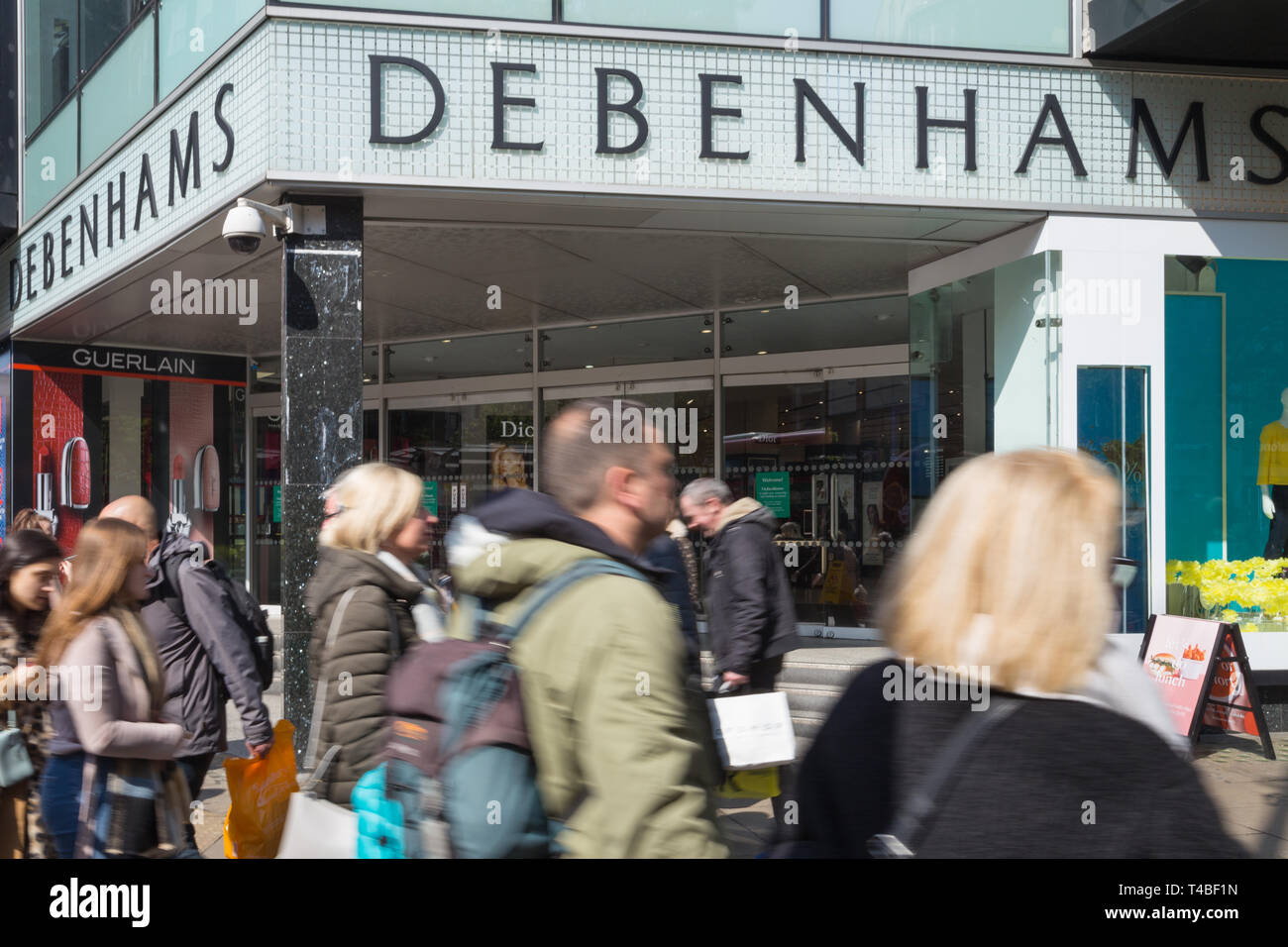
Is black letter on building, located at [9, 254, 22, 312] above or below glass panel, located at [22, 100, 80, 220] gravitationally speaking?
below

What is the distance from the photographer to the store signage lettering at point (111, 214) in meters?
7.65

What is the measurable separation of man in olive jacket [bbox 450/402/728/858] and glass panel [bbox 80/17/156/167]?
826 centimetres

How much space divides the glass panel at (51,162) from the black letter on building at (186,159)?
9.18ft

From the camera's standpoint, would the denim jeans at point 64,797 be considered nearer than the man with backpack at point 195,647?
Yes

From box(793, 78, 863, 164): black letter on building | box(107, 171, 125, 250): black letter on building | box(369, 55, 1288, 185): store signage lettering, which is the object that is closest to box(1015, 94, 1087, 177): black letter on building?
box(369, 55, 1288, 185): store signage lettering

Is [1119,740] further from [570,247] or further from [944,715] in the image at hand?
[570,247]

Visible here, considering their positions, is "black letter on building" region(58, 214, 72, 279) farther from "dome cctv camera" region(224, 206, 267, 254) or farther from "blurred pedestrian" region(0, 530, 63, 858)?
"blurred pedestrian" region(0, 530, 63, 858)

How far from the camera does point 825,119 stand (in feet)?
23.6

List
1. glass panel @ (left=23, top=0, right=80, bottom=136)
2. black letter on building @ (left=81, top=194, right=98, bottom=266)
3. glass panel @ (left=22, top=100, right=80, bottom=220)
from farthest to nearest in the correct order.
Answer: glass panel @ (left=23, top=0, right=80, bottom=136) → glass panel @ (left=22, top=100, right=80, bottom=220) → black letter on building @ (left=81, top=194, right=98, bottom=266)

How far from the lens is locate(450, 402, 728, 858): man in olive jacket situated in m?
1.76

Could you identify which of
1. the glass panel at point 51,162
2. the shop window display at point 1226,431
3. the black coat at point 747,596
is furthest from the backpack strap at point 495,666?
the glass panel at point 51,162

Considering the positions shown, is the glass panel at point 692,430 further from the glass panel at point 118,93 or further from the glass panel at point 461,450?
the glass panel at point 118,93

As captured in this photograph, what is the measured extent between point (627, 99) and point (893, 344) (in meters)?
4.22

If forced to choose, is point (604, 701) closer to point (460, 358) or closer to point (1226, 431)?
point (1226, 431)
